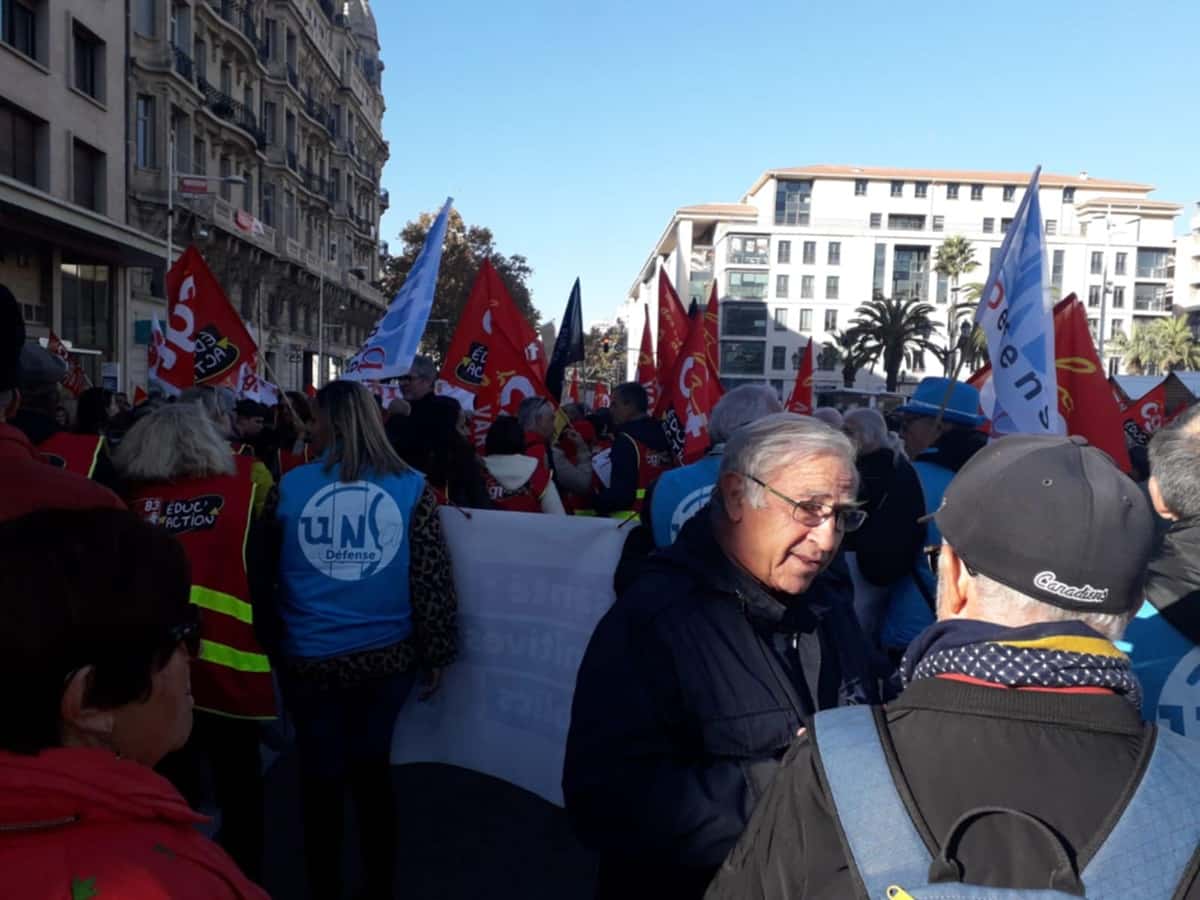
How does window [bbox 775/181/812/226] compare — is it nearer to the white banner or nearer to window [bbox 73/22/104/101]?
window [bbox 73/22/104/101]

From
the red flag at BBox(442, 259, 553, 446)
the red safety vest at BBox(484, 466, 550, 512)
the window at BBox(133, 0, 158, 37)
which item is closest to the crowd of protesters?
the red safety vest at BBox(484, 466, 550, 512)

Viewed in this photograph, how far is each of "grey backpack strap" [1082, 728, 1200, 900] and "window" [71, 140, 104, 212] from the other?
26423 mm

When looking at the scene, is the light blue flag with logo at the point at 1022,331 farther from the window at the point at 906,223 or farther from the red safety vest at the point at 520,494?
the window at the point at 906,223

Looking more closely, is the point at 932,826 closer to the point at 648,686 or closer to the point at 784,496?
the point at 648,686

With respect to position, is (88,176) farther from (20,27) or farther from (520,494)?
(520,494)

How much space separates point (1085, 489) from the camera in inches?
59.4

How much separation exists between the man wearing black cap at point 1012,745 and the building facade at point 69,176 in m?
19.9

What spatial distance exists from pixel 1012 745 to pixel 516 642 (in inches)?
123

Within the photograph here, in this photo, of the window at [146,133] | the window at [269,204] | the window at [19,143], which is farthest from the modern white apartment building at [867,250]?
the window at [19,143]

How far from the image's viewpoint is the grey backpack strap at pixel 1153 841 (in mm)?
1240

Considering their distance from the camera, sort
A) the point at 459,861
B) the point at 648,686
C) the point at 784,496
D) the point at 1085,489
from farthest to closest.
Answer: the point at 459,861, the point at 784,496, the point at 648,686, the point at 1085,489

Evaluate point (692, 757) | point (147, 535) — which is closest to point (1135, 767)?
point (692, 757)

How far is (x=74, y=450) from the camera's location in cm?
369

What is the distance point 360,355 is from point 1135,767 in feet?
19.8
